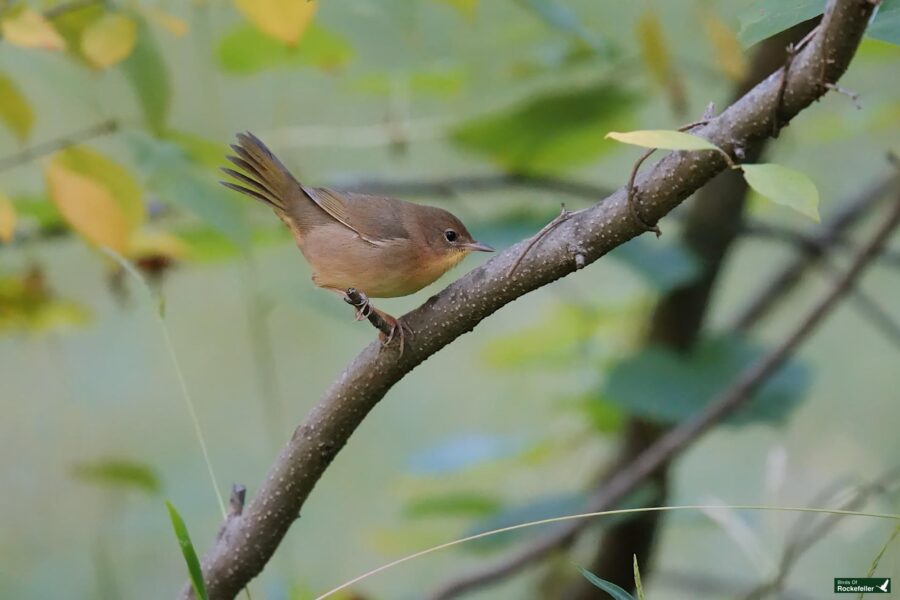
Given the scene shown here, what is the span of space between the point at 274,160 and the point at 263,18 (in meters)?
0.21

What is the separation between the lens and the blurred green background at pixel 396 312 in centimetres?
208

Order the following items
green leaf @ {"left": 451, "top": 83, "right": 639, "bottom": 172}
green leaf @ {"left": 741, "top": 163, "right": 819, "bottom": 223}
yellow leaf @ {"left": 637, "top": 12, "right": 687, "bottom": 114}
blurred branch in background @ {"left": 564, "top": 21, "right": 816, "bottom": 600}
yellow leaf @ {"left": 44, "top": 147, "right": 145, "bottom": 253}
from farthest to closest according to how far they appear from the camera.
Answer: blurred branch in background @ {"left": 564, "top": 21, "right": 816, "bottom": 600}, green leaf @ {"left": 451, "top": 83, "right": 639, "bottom": 172}, yellow leaf @ {"left": 637, "top": 12, "right": 687, "bottom": 114}, yellow leaf @ {"left": 44, "top": 147, "right": 145, "bottom": 253}, green leaf @ {"left": 741, "top": 163, "right": 819, "bottom": 223}

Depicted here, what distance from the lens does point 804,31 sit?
2059mm

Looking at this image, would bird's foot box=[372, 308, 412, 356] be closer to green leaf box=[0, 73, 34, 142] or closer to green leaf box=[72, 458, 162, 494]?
green leaf box=[0, 73, 34, 142]

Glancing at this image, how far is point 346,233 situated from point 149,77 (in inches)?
18.9

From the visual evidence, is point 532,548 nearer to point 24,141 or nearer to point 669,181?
point 24,141

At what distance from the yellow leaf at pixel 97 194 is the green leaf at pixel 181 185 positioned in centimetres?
Answer: 5

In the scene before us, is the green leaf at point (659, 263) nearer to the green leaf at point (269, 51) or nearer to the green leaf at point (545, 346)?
the green leaf at point (545, 346)

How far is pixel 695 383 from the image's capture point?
241 cm

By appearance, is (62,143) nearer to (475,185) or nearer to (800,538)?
(475,185)

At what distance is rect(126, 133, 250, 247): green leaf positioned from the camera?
1.50 m

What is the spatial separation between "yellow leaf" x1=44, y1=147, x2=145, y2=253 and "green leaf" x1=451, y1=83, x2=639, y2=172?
1.01m

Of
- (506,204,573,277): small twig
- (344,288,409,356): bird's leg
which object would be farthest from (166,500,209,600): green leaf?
(506,204,573,277): small twig

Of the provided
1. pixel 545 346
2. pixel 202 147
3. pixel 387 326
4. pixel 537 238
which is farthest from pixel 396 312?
pixel 537 238
